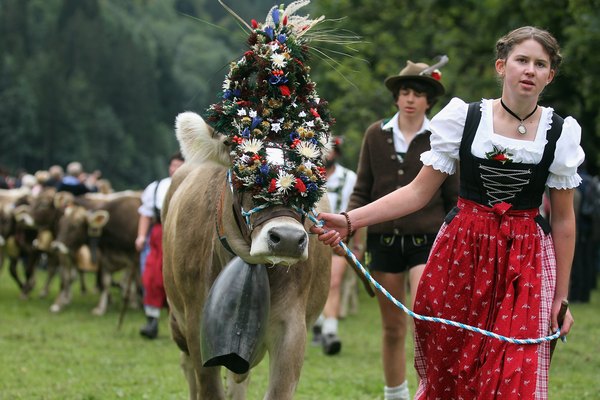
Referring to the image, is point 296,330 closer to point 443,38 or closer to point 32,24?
point 443,38

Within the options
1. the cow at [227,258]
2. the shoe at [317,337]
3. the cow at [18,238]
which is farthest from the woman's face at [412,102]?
the cow at [18,238]

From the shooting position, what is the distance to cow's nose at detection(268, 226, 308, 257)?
4668 millimetres

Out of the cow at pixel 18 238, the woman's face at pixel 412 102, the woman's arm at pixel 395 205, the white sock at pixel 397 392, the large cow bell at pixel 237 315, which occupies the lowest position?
the cow at pixel 18 238

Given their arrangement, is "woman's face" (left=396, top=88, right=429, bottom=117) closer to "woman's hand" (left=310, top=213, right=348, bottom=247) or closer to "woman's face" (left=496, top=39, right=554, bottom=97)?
"woman's hand" (left=310, top=213, right=348, bottom=247)

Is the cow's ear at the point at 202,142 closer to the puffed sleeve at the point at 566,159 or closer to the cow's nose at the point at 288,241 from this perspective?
the cow's nose at the point at 288,241

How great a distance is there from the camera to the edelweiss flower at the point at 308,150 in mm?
5004

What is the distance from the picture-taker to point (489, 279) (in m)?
4.75

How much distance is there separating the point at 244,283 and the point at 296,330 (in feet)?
1.35

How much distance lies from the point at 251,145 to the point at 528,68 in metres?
1.35

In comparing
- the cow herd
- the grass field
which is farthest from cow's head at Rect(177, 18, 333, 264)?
the cow herd

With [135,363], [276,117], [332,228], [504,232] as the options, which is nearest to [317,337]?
[135,363]

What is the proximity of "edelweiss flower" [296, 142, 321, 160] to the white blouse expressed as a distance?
1.79 ft

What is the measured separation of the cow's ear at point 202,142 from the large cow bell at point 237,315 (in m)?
0.59

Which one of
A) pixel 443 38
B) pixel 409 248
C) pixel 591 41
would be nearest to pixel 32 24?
pixel 443 38
